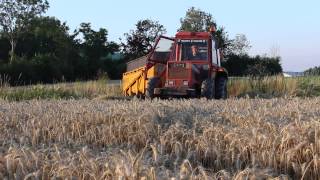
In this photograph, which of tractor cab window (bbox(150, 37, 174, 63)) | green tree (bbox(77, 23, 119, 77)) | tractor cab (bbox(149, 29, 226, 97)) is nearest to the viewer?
tractor cab (bbox(149, 29, 226, 97))

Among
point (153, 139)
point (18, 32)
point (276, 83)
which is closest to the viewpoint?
point (153, 139)

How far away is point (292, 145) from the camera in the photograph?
18.3ft

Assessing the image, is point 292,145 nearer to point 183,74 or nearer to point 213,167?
point 213,167

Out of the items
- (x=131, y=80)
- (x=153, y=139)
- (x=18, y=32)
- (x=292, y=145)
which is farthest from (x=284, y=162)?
(x=18, y=32)

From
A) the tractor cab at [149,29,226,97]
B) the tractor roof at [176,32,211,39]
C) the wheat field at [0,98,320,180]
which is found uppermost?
the tractor roof at [176,32,211,39]

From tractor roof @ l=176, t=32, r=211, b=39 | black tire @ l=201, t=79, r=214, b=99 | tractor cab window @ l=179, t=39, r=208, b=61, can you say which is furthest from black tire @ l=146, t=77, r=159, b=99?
tractor roof @ l=176, t=32, r=211, b=39

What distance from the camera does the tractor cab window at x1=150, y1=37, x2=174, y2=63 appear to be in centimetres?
2000

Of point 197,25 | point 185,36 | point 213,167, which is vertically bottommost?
point 213,167

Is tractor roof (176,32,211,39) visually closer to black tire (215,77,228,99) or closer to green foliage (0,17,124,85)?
black tire (215,77,228,99)

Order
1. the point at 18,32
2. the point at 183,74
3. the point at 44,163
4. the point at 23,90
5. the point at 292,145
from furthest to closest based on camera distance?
the point at 18,32 → the point at 23,90 → the point at 183,74 → the point at 292,145 → the point at 44,163

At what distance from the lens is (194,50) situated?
1936 cm

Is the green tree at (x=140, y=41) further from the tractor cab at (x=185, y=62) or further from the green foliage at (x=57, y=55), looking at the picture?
the tractor cab at (x=185, y=62)

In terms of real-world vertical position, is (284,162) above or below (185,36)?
below

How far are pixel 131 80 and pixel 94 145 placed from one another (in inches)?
620
